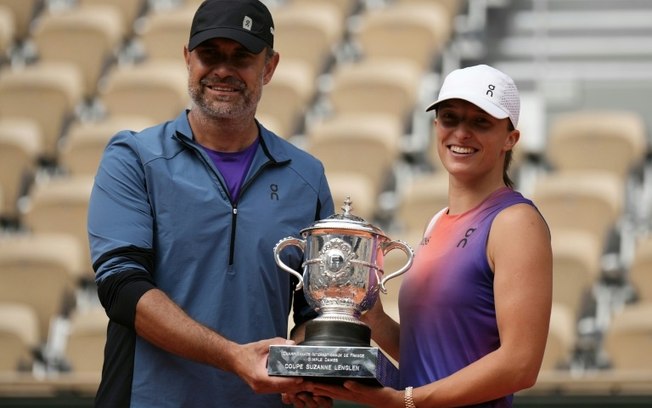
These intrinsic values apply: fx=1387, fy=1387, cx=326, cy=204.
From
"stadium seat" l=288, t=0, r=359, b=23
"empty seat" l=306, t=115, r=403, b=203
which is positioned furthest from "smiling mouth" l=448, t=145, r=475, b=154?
"stadium seat" l=288, t=0, r=359, b=23

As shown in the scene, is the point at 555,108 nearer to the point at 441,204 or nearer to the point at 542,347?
the point at 441,204

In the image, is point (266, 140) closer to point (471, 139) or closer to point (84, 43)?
point (471, 139)

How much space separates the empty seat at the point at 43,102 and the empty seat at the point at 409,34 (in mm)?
1921

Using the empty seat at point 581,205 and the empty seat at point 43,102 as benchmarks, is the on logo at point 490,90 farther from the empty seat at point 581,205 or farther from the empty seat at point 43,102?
the empty seat at point 43,102

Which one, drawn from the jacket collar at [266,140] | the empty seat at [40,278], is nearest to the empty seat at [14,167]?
the empty seat at [40,278]

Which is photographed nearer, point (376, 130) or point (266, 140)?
point (266, 140)

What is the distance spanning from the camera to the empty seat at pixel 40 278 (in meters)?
6.76

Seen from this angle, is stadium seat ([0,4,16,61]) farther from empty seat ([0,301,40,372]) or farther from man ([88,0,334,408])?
man ([88,0,334,408])

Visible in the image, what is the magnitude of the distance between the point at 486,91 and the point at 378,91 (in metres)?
5.12

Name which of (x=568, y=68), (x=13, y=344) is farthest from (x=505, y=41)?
(x=13, y=344)

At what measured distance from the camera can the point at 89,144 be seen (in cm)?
775

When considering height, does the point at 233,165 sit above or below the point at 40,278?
above

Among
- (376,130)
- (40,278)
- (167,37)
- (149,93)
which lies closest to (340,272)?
(40,278)

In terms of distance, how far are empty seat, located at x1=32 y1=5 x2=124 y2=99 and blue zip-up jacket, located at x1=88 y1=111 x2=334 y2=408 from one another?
577 centimetres
